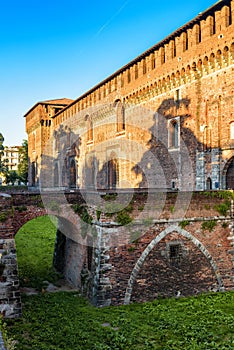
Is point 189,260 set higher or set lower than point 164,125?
lower

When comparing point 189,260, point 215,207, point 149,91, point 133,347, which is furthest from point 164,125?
point 133,347

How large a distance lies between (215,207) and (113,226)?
3.88 metres

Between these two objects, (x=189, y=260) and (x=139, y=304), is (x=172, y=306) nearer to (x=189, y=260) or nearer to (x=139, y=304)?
(x=139, y=304)

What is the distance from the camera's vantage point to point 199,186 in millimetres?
19453

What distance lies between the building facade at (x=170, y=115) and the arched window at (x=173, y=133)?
2.2 inches

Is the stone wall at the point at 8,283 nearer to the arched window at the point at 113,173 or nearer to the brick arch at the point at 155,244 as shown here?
the brick arch at the point at 155,244

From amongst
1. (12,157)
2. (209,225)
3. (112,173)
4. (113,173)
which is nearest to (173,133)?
(113,173)

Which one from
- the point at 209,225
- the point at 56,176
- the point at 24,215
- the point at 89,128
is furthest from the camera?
the point at 56,176

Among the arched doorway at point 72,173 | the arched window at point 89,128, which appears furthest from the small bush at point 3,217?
the arched doorway at point 72,173

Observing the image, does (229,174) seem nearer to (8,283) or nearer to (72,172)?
(8,283)

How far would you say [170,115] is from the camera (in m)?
21.8

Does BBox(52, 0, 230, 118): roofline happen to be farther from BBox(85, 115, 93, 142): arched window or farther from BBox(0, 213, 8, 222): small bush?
BBox(0, 213, 8, 222): small bush

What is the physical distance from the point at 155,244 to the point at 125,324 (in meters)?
3.09

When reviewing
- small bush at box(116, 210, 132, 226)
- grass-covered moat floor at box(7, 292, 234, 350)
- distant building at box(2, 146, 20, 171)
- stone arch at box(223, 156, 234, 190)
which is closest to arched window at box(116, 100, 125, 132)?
stone arch at box(223, 156, 234, 190)
